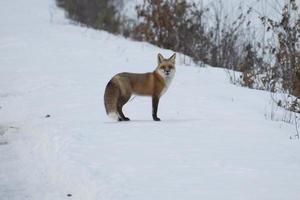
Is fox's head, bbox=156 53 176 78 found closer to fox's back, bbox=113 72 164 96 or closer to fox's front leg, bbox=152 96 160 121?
fox's back, bbox=113 72 164 96

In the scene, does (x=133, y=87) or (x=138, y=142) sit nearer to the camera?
(x=138, y=142)

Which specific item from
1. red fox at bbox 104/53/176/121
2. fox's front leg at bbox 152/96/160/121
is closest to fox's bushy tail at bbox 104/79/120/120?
red fox at bbox 104/53/176/121

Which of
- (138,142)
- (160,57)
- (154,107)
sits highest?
(160,57)

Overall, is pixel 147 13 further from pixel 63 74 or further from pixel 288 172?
pixel 288 172

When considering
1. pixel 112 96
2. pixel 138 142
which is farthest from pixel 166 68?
pixel 138 142

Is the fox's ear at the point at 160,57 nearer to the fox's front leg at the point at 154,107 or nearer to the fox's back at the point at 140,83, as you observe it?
the fox's back at the point at 140,83

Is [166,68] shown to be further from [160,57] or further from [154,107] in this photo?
[154,107]

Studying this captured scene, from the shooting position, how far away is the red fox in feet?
29.1

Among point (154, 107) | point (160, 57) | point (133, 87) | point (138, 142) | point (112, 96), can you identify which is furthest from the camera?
point (160, 57)

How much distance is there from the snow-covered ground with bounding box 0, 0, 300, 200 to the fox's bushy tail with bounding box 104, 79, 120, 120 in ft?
0.68

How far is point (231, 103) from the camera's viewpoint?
1105 cm

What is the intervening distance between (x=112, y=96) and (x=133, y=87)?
378 millimetres

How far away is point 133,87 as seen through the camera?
8992 mm

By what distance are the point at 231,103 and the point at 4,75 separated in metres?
5.73
